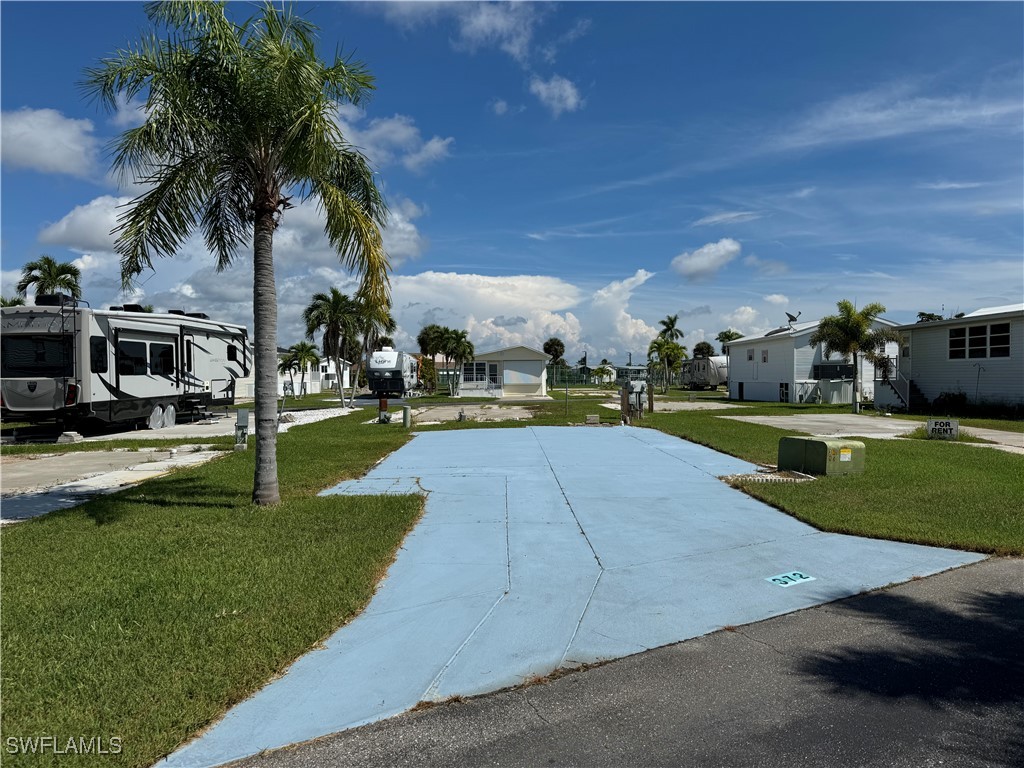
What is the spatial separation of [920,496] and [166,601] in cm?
934

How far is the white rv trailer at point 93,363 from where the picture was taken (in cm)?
1593

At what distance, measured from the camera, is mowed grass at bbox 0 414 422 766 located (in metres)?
3.32

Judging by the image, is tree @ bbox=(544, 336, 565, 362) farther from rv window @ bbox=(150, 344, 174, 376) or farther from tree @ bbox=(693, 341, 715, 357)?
rv window @ bbox=(150, 344, 174, 376)

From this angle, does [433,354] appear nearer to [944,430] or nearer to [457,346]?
[457,346]

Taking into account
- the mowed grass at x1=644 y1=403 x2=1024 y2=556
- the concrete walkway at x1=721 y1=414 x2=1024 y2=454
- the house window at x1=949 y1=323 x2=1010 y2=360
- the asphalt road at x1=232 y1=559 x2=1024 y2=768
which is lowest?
the asphalt road at x1=232 y1=559 x2=1024 y2=768

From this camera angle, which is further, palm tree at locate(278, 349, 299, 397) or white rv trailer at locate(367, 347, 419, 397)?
palm tree at locate(278, 349, 299, 397)

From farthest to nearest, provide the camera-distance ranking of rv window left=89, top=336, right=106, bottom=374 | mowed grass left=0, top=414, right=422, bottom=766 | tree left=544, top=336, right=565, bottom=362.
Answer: tree left=544, top=336, right=565, bottom=362
rv window left=89, top=336, right=106, bottom=374
mowed grass left=0, top=414, right=422, bottom=766

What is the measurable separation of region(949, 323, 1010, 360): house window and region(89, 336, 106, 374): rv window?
110 feet

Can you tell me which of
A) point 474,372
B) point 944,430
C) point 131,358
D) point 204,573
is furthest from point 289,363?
point 204,573

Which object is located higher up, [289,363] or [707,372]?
[289,363]

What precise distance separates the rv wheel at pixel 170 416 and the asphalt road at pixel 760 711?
20.0m

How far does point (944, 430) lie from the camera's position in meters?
16.8

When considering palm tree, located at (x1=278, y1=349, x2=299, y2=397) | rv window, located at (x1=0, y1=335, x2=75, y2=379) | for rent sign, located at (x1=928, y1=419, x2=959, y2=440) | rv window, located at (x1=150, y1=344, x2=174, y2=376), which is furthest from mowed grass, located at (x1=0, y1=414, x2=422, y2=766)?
palm tree, located at (x1=278, y1=349, x2=299, y2=397)

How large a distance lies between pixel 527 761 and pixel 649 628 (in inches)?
69.7
